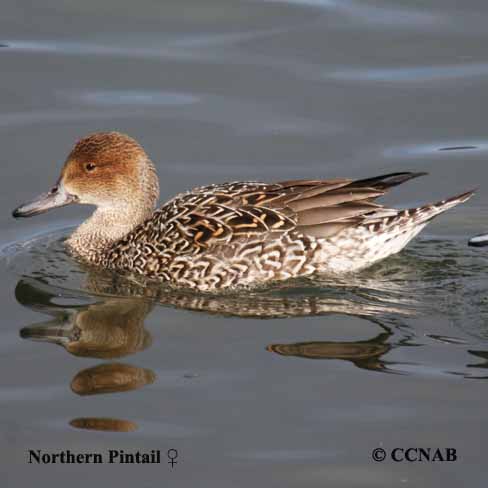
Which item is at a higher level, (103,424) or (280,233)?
(280,233)

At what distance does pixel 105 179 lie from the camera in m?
9.90

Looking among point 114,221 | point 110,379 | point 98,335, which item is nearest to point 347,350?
point 110,379

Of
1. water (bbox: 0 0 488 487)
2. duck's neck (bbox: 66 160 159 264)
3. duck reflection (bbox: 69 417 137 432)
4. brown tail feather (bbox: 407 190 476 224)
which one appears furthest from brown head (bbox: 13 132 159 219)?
duck reflection (bbox: 69 417 137 432)

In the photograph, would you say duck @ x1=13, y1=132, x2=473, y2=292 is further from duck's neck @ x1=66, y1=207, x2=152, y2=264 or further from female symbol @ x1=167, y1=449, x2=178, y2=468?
female symbol @ x1=167, y1=449, x2=178, y2=468

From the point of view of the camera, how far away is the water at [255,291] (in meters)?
7.03

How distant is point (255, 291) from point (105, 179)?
161 cm

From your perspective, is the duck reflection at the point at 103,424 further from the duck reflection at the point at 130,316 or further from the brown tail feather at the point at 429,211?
the brown tail feather at the point at 429,211

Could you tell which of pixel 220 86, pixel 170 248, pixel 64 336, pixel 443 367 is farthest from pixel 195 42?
pixel 443 367

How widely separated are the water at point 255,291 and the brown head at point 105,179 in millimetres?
495

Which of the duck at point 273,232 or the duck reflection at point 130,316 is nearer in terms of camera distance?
the duck reflection at point 130,316

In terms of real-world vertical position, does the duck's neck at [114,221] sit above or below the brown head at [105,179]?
below

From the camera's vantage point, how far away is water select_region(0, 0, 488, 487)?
23.1ft

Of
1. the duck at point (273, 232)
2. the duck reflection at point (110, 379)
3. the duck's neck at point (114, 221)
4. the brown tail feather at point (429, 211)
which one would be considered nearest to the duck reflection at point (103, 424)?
the duck reflection at point (110, 379)

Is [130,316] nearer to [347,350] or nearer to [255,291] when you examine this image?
[255,291]
